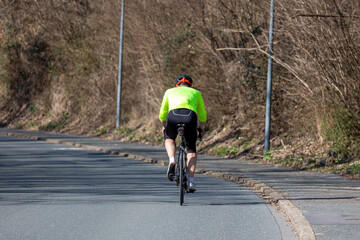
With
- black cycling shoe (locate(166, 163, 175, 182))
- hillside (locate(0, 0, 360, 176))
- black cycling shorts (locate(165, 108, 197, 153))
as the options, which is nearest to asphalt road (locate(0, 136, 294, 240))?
black cycling shoe (locate(166, 163, 175, 182))

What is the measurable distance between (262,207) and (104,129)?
21.7m

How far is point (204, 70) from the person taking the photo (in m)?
22.8

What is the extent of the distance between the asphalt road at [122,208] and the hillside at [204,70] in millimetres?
4029

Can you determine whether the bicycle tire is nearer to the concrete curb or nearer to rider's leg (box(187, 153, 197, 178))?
rider's leg (box(187, 153, 197, 178))

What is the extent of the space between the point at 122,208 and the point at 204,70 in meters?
13.1

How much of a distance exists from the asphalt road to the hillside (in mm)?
4029

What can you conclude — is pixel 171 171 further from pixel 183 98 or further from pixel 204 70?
pixel 204 70

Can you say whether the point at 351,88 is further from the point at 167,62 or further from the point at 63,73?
the point at 63,73

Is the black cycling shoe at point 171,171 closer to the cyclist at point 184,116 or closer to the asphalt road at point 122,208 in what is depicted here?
the cyclist at point 184,116

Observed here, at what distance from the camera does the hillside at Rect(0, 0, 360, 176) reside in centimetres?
1608

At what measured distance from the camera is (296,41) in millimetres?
17391

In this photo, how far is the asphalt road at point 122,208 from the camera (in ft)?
27.0

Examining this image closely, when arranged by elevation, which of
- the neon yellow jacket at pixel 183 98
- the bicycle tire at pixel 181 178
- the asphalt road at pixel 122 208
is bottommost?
the asphalt road at pixel 122 208

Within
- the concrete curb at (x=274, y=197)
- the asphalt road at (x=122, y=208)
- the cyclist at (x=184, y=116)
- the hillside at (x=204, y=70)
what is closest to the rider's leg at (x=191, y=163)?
the cyclist at (x=184, y=116)
